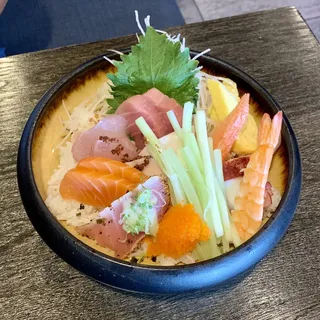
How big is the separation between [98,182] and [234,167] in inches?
12.9

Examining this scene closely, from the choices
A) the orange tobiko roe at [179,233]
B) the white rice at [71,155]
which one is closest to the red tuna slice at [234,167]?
the orange tobiko roe at [179,233]

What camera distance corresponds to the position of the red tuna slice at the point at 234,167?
111 centimetres

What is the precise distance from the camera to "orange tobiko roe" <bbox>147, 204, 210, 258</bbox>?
3.13 ft

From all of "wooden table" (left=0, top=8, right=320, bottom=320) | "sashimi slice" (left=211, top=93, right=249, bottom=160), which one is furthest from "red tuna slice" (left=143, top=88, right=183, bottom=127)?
"wooden table" (left=0, top=8, right=320, bottom=320)

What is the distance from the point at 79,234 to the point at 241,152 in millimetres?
448

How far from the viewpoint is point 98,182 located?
1037 mm

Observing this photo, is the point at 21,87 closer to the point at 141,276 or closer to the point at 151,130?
the point at 151,130

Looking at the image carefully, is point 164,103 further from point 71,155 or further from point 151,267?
point 151,267

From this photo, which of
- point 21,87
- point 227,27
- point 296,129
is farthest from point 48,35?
point 296,129

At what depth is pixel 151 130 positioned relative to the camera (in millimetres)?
1142

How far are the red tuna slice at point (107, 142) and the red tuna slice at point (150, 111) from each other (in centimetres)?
2

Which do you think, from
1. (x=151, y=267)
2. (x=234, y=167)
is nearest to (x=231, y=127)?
(x=234, y=167)

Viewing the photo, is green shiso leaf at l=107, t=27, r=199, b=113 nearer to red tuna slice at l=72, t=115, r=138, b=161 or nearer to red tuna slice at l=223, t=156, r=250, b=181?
red tuna slice at l=72, t=115, r=138, b=161

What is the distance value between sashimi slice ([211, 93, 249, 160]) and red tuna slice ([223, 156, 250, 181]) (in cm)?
4
